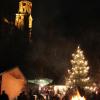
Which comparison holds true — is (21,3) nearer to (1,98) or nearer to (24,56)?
(24,56)

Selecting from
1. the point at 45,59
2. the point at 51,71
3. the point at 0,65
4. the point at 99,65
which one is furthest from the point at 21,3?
the point at 0,65

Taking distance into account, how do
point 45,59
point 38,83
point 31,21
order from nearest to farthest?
point 38,83
point 45,59
point 31,21

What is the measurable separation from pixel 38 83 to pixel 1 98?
18.7 m

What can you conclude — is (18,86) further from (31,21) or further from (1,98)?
(31,21)

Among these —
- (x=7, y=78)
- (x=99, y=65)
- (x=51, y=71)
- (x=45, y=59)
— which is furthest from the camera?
(x=45, y=59)

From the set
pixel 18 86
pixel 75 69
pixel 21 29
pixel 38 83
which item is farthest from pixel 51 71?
pixel 18 86

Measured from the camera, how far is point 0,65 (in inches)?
864

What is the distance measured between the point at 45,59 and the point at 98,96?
75734 mm

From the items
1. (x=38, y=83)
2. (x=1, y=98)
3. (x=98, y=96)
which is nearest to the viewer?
(x=1, y=98)

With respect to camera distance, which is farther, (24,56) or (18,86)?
(24,56)

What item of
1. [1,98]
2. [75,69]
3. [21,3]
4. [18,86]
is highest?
[21,3]

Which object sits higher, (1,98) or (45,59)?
(45,59)

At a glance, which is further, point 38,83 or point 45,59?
point 45,59

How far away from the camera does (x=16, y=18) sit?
111m
